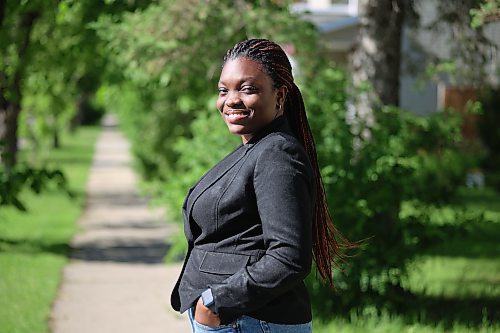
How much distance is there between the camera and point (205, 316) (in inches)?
115

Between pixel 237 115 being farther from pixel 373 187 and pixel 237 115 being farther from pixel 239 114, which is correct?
pixel 373 187

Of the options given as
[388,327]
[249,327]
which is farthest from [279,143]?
[388,327]

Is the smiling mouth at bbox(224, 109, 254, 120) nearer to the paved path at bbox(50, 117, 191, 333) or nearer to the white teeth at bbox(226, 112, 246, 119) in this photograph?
the white teeth at bbox(226, 112, 246, 119)

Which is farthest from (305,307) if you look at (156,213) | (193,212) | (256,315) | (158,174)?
(158,174)

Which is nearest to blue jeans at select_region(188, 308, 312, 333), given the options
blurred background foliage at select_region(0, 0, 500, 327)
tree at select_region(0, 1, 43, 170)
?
blurred background foliage at select_region(0, 0, 500, 327)

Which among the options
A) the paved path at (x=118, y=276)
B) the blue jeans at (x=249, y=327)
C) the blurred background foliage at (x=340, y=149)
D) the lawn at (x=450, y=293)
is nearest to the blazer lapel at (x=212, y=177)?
the blue jeans at (x=249, y=327)

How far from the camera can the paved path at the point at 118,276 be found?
25.3 feet

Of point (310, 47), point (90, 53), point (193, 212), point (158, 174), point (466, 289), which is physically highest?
point (193, 212)

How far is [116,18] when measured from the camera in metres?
9.80

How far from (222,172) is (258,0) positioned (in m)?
5.93

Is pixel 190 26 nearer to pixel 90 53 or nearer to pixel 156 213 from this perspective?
pixel 90 53

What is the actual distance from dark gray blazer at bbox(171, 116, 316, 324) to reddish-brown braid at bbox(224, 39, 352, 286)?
0.13 meters

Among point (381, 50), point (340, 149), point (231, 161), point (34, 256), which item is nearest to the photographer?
point (231, 161)

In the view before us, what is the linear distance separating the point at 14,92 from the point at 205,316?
754 centimetres
